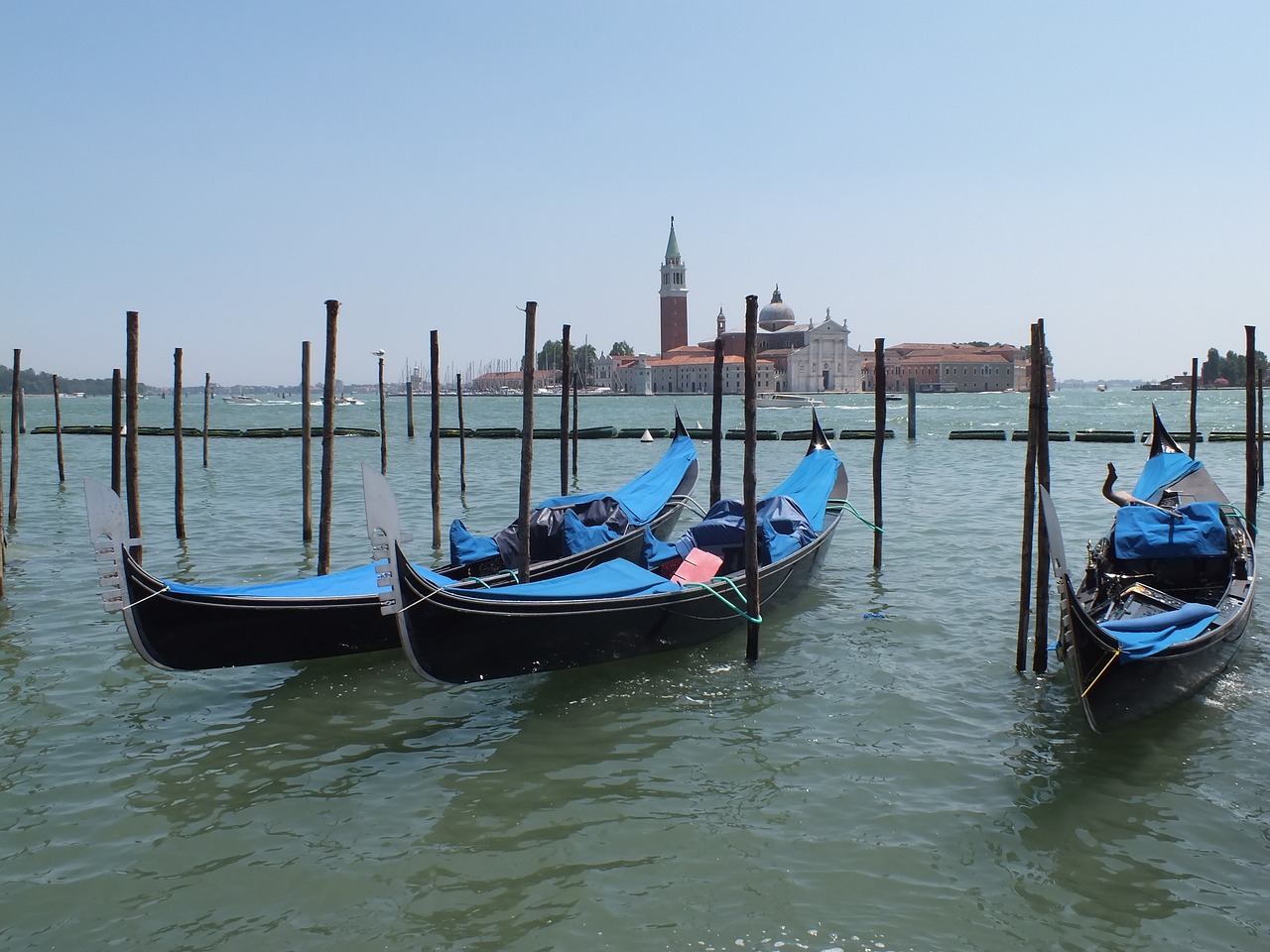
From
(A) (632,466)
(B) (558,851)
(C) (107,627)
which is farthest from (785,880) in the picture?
(A) (632,466)

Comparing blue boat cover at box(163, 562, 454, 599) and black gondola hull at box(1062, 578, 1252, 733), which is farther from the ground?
blue boat cover at box(163, 562, 454, 599)

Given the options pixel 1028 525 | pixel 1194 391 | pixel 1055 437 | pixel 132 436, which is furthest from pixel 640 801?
pixel 1055 437

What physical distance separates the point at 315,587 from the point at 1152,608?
174 inches

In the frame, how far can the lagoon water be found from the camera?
3.10 meters

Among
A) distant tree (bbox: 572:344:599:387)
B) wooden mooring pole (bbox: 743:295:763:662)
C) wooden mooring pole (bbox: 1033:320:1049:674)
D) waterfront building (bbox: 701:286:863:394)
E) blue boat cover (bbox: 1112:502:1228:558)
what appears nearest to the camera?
wooden mooring pole (bbox: 1033:320:1049:674)

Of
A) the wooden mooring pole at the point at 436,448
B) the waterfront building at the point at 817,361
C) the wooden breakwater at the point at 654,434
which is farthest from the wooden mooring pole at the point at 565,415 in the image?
the waterfront building at the point at 817,361

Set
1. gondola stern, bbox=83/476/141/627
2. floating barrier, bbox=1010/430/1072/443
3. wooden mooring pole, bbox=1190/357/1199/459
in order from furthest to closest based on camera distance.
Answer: floating barrier, bbox=1010/430/1072/443
wooden mooring pole, bbox=1190/357/1199/459
gondola stern, bbox=83/476/141/627

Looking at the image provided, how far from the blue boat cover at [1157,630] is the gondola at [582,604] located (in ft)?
6.67

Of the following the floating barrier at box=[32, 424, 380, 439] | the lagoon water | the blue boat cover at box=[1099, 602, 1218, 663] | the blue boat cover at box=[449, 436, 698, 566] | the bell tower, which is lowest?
the lagoon water

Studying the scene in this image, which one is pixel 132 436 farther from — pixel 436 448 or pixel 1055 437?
pixel 1055 437

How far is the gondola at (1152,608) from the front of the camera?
416 centimetres

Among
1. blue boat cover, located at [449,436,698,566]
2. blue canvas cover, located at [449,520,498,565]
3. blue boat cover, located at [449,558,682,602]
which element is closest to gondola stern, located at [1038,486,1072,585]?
blue boat cover, located at [449,558,682,602]

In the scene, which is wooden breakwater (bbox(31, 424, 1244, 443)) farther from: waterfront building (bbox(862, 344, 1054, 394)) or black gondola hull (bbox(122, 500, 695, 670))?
A: waterfront building (bbox(862, 344, 1054, 394))

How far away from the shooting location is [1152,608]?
17.2 feet
